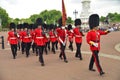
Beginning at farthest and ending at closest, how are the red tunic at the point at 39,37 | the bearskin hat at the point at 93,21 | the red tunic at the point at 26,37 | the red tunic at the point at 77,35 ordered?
the red tunic at the point at 26,37 < the red tunic at the point at 77,35 < the red tunic at the point at 39,37 < the bearskin hat at the point at 93,21

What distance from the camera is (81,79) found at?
9773mm

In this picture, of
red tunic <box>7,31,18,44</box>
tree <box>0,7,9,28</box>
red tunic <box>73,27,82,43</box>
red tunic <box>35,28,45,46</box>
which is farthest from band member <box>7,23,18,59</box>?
tree <box>0,7,9,28</box>

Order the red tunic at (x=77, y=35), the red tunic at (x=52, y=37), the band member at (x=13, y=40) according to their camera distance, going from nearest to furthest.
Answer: the red tunic at (x=77, y=35)
the band member at (x=13, y=40)
the red tunic at (x=52, y=37)

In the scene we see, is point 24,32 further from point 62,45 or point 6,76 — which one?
point 6,76

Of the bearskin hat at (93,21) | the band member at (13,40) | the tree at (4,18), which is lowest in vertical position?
the band member at (13,40)

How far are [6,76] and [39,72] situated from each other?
3.84 ft

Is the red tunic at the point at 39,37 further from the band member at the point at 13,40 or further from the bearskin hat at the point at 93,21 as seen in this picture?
the band member at the point at 13,40

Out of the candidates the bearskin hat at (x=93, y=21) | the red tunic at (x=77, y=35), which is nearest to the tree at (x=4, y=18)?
the red tunic at (x=77, y=35)

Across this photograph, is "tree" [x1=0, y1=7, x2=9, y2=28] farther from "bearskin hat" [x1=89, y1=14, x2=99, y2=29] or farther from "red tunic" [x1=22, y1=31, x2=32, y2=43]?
"bearskin hat" [x1=89, y1=14, x2=99, y2=29]

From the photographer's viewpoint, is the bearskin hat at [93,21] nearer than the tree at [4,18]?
Yes

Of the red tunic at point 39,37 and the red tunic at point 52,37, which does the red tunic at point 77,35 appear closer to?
the red tunic at point 39,37

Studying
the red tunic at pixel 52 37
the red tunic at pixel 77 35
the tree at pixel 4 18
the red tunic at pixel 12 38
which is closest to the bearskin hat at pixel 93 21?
the red tunic at pixel 77 35

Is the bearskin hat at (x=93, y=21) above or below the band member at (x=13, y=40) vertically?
above

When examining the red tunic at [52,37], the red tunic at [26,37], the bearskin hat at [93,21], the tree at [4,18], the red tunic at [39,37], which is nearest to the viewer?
the bearskin hat at [93,21]
